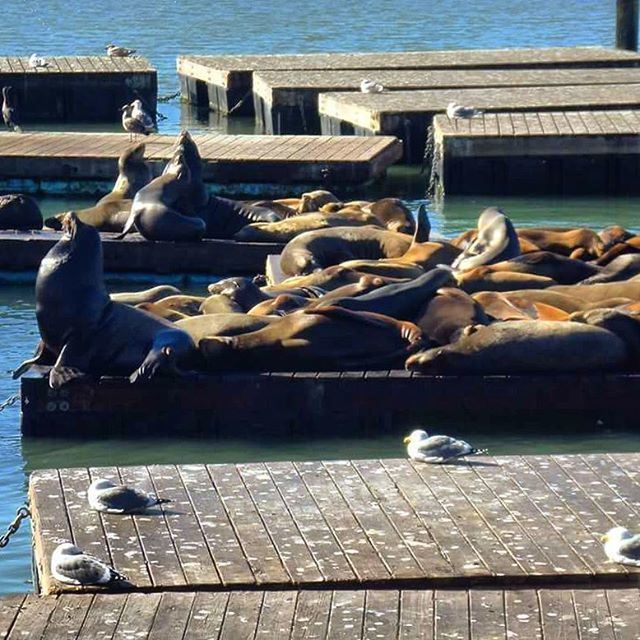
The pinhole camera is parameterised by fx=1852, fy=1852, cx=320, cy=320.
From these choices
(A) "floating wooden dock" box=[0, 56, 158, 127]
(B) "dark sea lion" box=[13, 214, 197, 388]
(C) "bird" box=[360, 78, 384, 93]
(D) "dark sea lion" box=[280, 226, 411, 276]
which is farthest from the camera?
(A) "floating wooden dock" box=[0, 56, 158, 127]

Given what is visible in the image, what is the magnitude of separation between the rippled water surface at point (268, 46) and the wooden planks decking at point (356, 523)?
61 centimetres

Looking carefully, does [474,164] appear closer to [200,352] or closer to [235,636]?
[200,352]

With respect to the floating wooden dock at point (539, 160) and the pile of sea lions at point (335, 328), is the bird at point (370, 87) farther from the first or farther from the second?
the pile of sea lions at point (335, 328)

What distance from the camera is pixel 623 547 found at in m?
5.31

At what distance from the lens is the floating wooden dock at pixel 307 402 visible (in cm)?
796

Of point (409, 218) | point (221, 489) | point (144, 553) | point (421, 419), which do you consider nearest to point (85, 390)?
point (421, 419)

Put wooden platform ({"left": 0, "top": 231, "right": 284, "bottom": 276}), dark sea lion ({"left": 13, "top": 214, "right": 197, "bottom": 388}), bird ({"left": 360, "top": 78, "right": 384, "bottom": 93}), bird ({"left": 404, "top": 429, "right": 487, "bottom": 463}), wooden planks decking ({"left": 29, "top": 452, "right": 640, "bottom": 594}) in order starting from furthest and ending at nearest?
bird ({"left": 360, "top": 78, "right": 384, "bottom": 93}) → wooden platform ({"left": 0, "top": 231, "right": 284, "bottom": 276}) → dark sea lion ({"left": 13, "top": 214, "right": 197, "bottom": 388}) → bird ({"left": 404, "top": 429, "right": 487, "bottom": 463}) → wooden planks decking ({"left": 29, "top": 452, "right": 640, "bottom": 594})

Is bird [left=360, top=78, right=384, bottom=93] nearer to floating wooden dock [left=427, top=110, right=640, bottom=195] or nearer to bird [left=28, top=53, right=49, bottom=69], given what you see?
floating wooden dock [left=427, top=110, right=640, bottom=195]

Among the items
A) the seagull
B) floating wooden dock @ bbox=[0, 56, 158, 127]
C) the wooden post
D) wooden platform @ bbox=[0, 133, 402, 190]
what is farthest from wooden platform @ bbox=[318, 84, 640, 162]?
the seagull

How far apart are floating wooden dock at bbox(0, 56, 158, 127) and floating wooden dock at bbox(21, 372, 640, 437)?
13.7 m

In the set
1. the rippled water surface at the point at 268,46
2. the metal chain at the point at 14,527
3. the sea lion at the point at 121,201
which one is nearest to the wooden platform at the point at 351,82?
the rippled water surface at the point at 268,46

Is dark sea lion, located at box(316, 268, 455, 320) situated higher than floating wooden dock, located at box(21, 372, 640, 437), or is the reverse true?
dark sea lion, located at box(316, 268, 455, 320)

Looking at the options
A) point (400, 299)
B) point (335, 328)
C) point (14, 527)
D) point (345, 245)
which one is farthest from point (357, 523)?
point (345, 245)

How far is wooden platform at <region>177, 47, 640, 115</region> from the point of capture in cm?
2205
